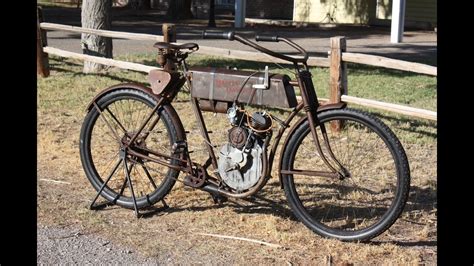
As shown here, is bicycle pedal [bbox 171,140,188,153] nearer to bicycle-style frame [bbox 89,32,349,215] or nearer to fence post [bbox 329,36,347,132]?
bicycle-style frame [bbox 89,32,349,215]

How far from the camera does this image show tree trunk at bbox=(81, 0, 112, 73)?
39.5ft

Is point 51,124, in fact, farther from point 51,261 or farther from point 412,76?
point 412,76

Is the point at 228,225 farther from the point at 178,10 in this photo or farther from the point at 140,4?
the point at 140,4

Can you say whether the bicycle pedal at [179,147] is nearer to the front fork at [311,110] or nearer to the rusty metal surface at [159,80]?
the rusty metal surface at [159,80]

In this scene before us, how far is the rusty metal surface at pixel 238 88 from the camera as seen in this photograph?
14.9 ft

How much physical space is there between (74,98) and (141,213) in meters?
5.12

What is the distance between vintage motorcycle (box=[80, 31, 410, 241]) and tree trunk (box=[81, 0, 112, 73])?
21.9ft

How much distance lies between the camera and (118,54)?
15523 mm

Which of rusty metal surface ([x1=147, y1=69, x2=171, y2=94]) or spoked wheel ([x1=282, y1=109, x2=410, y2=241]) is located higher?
rusty metal surface ([x1=147, y1=69, x2=171, y2=94])

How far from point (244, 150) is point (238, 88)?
0.41 meters

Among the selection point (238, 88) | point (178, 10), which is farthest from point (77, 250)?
point (178, 10)

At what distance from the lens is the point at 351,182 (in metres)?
5.59

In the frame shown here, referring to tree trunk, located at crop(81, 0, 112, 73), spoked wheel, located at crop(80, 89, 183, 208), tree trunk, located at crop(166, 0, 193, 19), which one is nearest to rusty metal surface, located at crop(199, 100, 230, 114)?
spoked wheel, located at crop(80, 89, 183, 208)

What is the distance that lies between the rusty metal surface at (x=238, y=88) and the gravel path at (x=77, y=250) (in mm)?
1164
